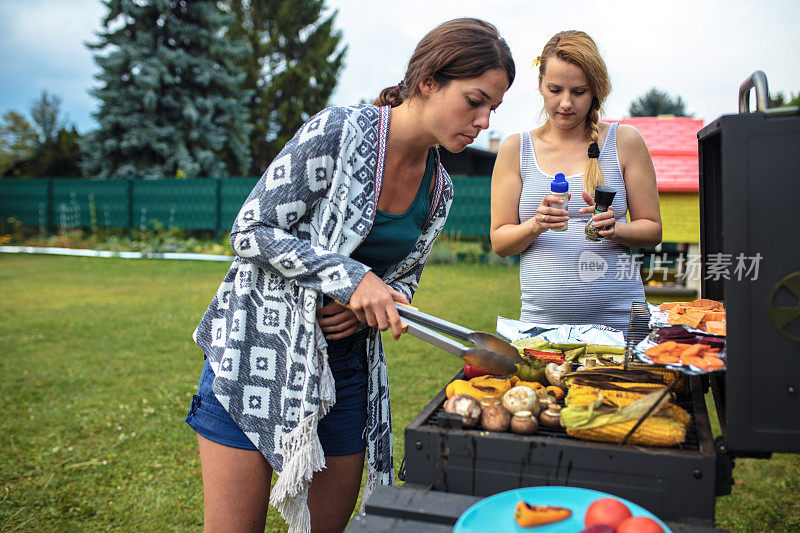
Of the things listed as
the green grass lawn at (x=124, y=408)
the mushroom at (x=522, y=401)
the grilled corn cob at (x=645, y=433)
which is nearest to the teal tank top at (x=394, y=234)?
the mushroom at (x=522, y=401)

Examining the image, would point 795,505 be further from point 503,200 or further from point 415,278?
point 415,278

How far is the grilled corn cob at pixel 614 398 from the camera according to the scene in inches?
49.6

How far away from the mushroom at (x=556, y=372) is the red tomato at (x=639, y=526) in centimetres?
59

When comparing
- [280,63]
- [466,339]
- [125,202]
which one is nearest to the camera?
[466,339]

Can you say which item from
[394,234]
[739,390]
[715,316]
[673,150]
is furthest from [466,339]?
[673,150]

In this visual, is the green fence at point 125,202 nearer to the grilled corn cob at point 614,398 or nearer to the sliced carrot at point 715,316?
the sliced carrot at point 715,316

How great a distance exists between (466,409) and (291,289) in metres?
0.59

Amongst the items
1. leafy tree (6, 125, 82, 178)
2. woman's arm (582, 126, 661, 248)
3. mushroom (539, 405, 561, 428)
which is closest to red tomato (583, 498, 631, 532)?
mushroom (539, 405, 561, 428)

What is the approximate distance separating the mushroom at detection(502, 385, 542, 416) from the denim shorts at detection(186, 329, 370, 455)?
64 centimetres

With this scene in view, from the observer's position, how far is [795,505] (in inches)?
127

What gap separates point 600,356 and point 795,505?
2353 mm

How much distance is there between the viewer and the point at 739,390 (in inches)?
43.4

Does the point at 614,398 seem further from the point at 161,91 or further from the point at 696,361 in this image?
the point at 161,91

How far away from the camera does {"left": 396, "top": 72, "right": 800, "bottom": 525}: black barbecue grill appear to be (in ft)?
3.50
